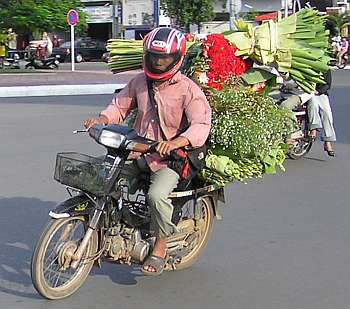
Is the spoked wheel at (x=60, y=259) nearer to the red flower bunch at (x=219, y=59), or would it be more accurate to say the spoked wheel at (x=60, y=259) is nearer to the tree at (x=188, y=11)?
the red flower bunch at (x=219, y=59)

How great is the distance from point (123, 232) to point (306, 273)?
1448mm

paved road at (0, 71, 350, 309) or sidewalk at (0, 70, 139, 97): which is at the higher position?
sidewalk at (0, 70, 139, 97)

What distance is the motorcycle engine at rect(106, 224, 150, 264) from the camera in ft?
16.6

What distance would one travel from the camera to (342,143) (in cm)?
1216

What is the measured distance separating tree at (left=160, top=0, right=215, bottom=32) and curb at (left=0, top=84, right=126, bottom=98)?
21.4 meters

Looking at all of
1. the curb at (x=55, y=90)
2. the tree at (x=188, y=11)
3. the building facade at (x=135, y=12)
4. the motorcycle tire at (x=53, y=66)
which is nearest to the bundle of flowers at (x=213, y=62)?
the curb at (x=55, y=90)

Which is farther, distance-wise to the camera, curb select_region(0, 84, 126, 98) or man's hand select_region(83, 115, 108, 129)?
curb select_region(0, 84, 126, 98)

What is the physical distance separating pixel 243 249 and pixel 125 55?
1777mm

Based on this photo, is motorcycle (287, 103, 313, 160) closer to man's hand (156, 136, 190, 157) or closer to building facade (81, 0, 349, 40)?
man's hand (156, 136, 190, 157)

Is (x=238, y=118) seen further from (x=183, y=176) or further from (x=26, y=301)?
(x=26, y=301)

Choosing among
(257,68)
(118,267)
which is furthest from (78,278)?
(257,68)

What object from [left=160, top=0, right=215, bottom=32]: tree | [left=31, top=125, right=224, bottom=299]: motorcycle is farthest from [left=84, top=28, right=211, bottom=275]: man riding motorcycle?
[left=160, top=0, right=215, bottom=32]: tree

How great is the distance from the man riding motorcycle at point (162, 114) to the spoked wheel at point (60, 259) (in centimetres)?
41

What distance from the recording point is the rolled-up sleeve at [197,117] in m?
4.96
